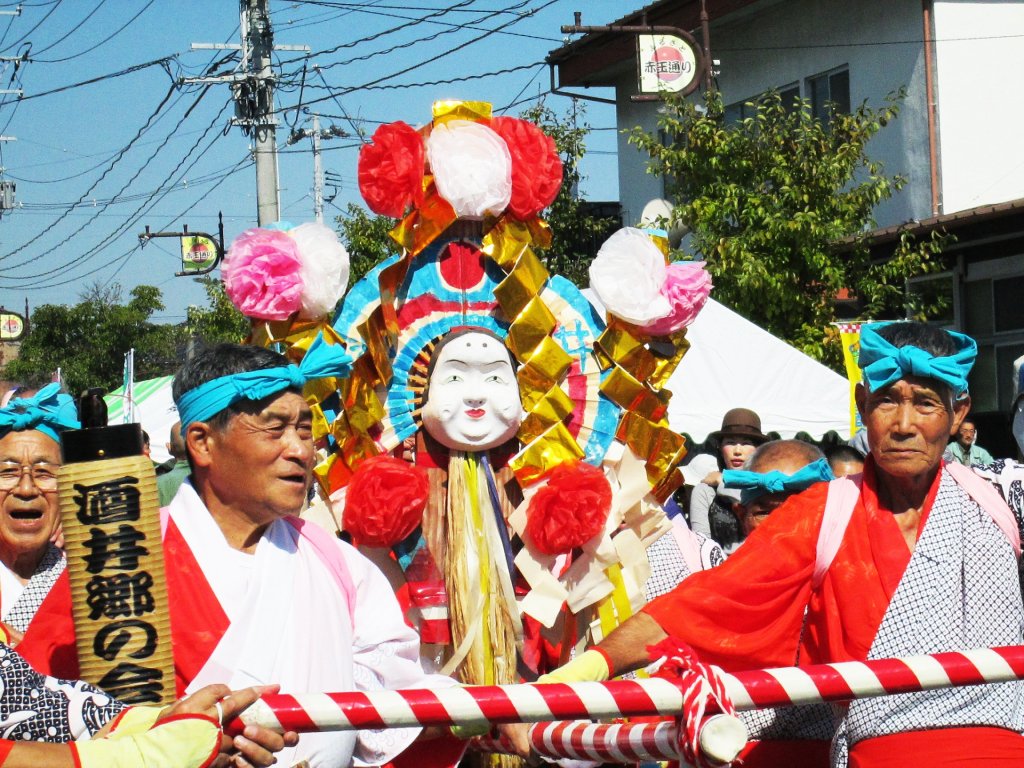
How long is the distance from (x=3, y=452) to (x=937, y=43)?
13.3m

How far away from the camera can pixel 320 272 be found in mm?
4691

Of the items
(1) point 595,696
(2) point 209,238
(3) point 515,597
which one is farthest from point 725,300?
(2) point 209,238

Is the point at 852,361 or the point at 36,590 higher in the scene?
the point at 852,361

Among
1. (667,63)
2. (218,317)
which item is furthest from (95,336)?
(667,63)

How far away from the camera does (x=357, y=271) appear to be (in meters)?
15.4

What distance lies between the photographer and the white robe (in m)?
2.96

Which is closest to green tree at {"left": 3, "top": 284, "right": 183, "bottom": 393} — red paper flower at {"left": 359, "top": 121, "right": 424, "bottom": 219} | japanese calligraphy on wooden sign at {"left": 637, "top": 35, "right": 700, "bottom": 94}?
japanese calligraphy on wooden sign at {"left": 637, "top": 35, "right": 700, "bottom": 94}

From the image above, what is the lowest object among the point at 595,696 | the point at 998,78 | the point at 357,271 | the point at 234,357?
the point at 595,696

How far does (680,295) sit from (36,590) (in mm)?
2408

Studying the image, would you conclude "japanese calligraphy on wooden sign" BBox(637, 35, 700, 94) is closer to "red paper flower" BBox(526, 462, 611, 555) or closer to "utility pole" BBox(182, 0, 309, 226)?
"utility pole" BBox(182, 0, 309, 226)

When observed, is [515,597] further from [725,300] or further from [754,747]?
[725,300]

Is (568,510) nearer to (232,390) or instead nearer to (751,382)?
(232,390)

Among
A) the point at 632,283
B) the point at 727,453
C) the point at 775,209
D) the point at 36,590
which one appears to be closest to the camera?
the point at 36,590

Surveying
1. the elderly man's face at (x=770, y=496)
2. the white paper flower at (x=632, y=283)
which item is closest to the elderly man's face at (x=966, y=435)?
the elderly man's face at (x=770, y=496)
